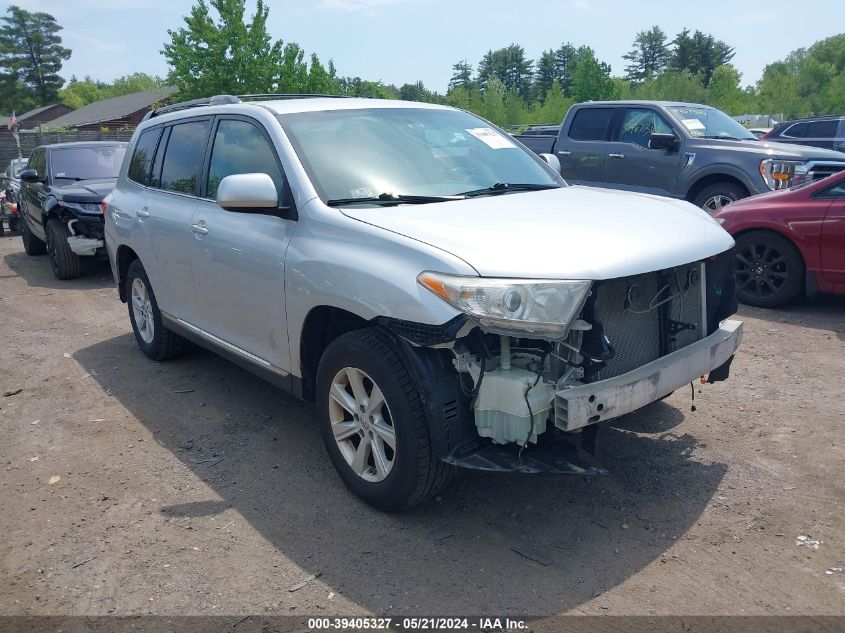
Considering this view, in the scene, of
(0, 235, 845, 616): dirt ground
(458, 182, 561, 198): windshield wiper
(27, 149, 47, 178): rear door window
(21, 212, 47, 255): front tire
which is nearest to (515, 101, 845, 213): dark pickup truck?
(0, 235, 845, 616): dirt ground

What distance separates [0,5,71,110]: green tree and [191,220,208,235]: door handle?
296 feet

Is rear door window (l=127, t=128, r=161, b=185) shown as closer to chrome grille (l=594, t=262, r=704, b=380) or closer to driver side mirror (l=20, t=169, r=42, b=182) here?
chrome grille (l=594, t=262, r=704, b=380)

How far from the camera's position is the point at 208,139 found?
491cm

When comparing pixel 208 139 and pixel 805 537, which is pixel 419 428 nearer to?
pixel 805 537

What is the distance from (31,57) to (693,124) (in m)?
91.1

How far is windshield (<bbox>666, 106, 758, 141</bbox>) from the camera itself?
399 inches

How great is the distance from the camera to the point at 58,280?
407 inches

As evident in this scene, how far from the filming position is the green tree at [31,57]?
80.7m

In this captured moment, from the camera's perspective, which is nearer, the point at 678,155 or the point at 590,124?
the point at 678,155

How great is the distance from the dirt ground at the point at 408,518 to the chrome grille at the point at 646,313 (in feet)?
2.45

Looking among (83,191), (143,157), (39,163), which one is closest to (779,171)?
(143,157)

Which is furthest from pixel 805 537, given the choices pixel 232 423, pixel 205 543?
pixel 232 423

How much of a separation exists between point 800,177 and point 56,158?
33.9 ft

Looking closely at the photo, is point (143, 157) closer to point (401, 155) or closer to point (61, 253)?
point (401, 155)
